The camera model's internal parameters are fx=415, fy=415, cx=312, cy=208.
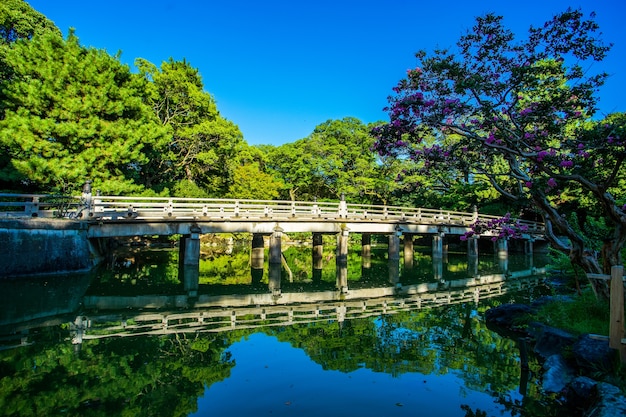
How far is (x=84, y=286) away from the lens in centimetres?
1441

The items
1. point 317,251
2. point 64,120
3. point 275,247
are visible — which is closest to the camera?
point 275,247

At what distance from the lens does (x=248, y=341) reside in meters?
8.79

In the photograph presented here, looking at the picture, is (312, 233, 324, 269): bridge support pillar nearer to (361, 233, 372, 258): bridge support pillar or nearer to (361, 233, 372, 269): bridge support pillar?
(361, 233, 372, 269): bridge support pillar

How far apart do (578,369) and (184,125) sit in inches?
1163

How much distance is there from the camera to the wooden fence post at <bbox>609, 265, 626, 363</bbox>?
221 inches

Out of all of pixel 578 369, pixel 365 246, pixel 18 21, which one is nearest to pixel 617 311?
pixel 578 369

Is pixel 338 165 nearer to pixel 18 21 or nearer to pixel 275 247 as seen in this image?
pixel 275 247

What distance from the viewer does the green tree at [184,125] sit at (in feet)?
97.4

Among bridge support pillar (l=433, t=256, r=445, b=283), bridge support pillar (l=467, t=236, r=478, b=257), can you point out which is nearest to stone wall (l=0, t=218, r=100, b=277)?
bridge support pillar (l=433, t=256, r=445, b=283)

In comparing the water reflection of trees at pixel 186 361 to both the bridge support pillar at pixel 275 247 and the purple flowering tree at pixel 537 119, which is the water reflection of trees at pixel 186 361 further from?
the bridge support pillar at pixel 275 247

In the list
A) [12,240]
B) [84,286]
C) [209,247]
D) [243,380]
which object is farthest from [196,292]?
[209,247]

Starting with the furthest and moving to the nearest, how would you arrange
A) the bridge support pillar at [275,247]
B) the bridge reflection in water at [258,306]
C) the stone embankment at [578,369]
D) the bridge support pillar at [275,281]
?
the bridge support pillar at [275,247] → the bridge support pillar at [275,281] → the bridge reflection in water at [258,306] → the stone embankment at [578,369]

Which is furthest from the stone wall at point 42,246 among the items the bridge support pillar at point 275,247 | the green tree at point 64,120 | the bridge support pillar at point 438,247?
the bridge support pillar at point 438,247

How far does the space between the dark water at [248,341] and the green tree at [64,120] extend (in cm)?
770
